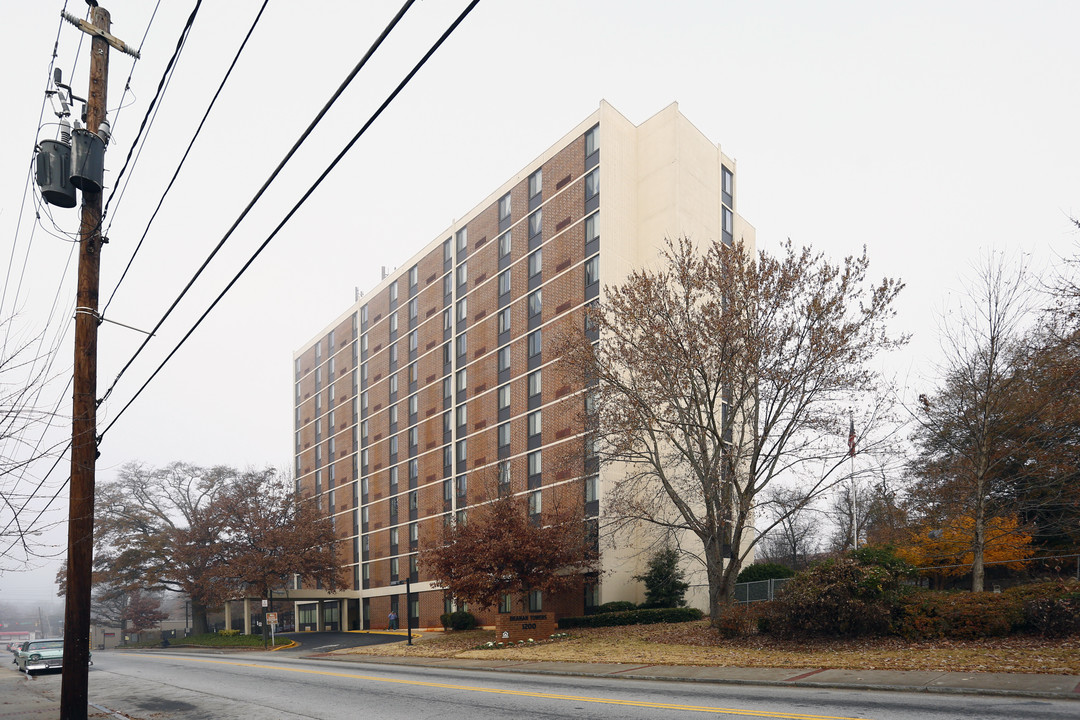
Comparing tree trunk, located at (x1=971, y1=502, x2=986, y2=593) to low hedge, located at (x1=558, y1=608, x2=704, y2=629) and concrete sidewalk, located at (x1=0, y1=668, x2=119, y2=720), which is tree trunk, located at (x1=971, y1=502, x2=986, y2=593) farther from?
concrete sidewalk, located at (x1=0, y1=668, x2=119, y2=720)

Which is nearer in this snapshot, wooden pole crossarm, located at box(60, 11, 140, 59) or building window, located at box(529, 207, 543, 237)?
wooden pole crossarm, located at box(60, 11, 140, 59)

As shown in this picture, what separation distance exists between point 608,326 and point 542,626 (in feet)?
46.6

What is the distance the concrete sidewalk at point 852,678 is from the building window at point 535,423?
23.3 m

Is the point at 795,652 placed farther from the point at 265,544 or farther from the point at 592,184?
the point at 265,544

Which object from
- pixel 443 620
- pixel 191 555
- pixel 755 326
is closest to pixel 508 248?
pixel 443 620

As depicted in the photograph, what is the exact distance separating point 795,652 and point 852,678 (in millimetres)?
5348

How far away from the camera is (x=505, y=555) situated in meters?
33.7

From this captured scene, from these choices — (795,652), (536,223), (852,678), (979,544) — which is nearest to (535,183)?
A: (536,223)

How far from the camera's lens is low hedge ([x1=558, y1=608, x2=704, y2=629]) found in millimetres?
34625

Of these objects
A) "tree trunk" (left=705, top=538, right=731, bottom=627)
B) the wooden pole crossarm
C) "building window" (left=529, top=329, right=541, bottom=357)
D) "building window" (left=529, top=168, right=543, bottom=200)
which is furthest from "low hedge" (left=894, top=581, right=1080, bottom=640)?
"building window" (left=529, top=168, right=543, bottom=200)

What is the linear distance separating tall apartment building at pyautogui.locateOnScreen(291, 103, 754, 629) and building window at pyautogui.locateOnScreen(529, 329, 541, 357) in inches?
5.9

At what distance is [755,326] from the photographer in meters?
25.0

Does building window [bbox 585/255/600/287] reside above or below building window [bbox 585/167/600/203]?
below

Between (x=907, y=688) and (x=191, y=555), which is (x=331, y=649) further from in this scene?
(x=907, y=688)
